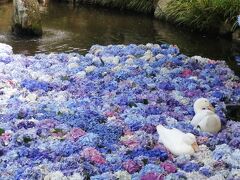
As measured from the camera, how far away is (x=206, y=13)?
578 inches

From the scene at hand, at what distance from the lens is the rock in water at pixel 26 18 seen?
1302 centimetres

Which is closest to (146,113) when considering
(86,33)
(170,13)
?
(86,33)

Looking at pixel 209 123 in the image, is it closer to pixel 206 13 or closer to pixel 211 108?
pixel 211 108

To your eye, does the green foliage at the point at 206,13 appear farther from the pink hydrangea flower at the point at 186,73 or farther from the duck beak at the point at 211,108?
the duck beak at the point at 211,108

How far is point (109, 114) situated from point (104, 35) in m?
7.47

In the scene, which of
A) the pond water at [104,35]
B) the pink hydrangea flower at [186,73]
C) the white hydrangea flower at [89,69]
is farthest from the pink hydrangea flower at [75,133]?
the pond water at [104,35]

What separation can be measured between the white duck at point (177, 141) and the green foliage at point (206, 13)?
27.9 ft

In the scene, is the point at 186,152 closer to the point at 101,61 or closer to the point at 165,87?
the point at 165,87

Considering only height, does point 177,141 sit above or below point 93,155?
above

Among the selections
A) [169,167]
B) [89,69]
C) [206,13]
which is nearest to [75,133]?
[169,167]

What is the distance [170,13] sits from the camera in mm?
16266

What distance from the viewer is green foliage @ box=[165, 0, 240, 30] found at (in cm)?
1406

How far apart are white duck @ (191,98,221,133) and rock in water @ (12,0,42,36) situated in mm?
7070

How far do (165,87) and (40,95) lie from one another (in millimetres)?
2207
